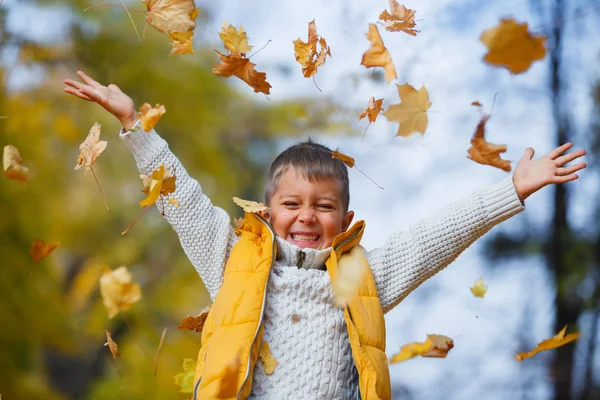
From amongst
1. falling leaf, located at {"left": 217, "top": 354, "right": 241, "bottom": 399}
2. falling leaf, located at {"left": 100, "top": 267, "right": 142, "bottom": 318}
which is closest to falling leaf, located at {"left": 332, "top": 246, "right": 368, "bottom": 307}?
falling leaf, located at {"left": 217, "top": 354, "right": 241, "bottom": 399}

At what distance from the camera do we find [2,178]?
5.20 m

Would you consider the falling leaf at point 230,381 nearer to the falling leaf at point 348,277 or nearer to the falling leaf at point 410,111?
the falling leaf at point 348,277

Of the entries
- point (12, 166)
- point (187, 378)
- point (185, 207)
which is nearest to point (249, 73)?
point (185, 207)

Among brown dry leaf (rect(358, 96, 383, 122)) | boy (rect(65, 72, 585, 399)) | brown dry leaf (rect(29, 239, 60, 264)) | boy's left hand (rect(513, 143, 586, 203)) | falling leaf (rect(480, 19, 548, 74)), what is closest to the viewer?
falling leaf (rect(480, 19, 548, 74))

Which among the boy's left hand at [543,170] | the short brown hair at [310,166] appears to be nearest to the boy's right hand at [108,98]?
the short brown hair at [310,166]

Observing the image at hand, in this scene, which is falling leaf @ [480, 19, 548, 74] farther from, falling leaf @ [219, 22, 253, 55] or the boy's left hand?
falling leaf @ [219, 22, 253, 55]

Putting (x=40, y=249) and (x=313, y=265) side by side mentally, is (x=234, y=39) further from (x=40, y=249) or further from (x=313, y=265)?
(x=40, y=249)

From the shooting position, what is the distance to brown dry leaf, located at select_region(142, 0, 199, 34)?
2.03m

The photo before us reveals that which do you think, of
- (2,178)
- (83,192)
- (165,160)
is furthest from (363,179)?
(165,160)

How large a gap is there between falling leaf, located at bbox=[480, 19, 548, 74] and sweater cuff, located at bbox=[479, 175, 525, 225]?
0.39 m

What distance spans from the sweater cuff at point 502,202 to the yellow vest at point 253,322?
1.28ft

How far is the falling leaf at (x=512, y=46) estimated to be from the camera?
1735mm

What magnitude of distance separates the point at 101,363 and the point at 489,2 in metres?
5.96

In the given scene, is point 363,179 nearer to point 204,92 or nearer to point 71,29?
point 204,92
